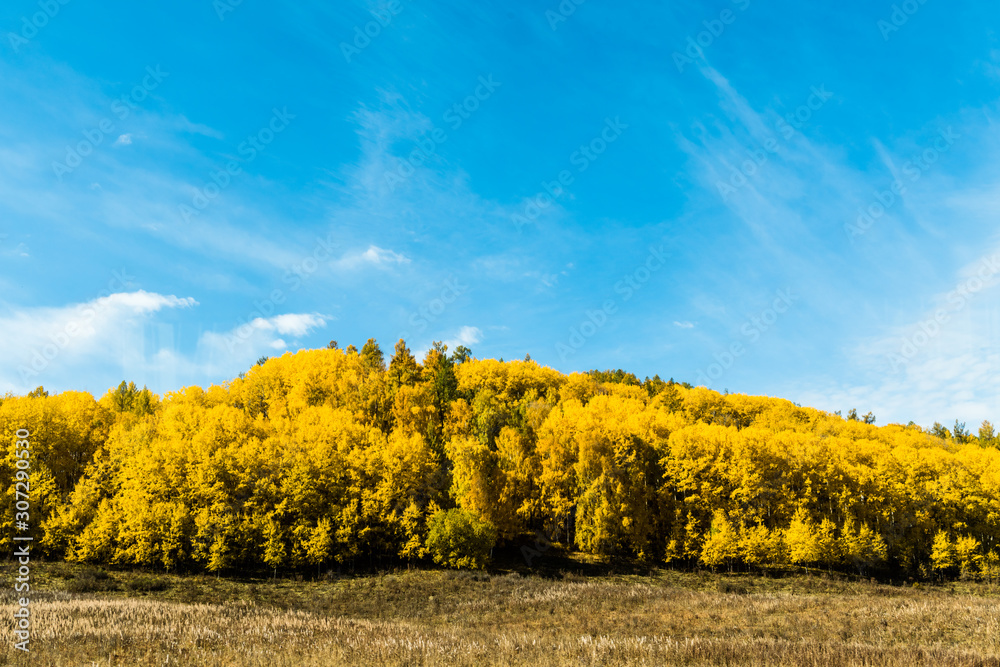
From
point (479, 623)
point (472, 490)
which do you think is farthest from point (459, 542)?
point (479, 623)

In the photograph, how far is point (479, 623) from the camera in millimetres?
30812

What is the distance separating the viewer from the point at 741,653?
60.7 feet

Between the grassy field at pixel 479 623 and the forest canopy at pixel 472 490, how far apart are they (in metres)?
5.11

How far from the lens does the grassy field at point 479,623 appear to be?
17672 mm

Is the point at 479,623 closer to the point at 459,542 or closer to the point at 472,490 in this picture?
the point at 459,542

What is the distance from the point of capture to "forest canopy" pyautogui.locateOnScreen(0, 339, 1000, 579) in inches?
2110

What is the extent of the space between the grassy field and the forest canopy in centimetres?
511

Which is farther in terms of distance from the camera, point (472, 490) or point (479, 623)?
point (472, 490)

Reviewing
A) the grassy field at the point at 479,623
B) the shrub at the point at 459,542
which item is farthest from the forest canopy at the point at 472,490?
the grassy field at the point at 479,623

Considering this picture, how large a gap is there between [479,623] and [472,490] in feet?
95.5

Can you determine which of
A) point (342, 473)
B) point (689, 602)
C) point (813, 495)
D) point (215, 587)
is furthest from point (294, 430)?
point (813, 495)

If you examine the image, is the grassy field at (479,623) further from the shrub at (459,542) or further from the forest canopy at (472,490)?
the forest canopy at (472,490)

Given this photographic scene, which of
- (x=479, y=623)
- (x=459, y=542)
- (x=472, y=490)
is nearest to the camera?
(x=479, y=623)

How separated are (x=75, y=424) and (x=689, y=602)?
6514 centimetres
